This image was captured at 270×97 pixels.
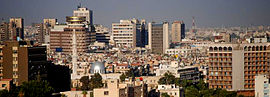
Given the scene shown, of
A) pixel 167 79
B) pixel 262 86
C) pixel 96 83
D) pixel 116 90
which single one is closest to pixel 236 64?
pixel 167 79

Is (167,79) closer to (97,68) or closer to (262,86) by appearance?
(97,68)

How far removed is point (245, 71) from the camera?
3696 inches

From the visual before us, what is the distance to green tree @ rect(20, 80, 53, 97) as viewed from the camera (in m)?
65.2

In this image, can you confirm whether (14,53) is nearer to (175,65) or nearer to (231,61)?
(231,61)

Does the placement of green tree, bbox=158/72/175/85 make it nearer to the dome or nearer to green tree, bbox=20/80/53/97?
the dome

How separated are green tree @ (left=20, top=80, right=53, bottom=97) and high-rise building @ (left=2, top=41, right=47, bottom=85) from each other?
528cm

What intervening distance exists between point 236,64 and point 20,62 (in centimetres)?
3037

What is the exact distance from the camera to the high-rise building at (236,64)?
93.0 metres

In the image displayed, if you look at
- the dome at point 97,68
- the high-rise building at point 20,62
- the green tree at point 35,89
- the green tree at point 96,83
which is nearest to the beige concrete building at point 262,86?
the green tree at point 96,83

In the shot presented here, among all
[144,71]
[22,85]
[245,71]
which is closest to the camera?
[22,85]

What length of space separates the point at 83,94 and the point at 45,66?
555cm

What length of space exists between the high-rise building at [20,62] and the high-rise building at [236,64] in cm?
2649

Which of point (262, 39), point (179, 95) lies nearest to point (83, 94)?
point (179, 95)

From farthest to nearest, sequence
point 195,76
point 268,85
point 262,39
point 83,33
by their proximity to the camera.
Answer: point 83,33, point 195,76, point 262,39, point 268,85
